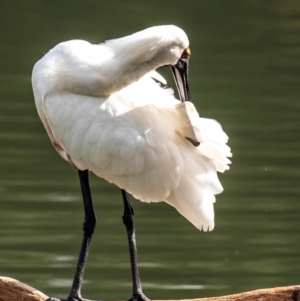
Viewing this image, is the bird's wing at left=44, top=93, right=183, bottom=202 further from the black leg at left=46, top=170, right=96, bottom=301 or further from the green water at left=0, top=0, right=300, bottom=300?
the green water at left=0, top=0, right=300, bottom=300

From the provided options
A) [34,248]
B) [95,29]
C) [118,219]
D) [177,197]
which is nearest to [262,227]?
[118,219]

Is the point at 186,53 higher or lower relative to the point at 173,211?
higher

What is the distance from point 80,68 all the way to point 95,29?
14.4 meters

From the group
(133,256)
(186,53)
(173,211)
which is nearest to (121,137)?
(186,53)

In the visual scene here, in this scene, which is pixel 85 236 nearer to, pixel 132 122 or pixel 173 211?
pixel 132 122

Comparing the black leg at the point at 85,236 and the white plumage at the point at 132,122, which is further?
the black leg at the point at 85,236

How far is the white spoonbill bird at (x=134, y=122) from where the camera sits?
9.23 m

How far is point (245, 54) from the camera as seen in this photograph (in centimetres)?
2239

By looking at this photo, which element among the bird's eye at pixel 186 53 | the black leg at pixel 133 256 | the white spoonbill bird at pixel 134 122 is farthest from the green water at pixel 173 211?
the bird's eye at pixel 186 53

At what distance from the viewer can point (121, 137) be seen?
9234mm

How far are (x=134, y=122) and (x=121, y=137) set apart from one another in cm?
14

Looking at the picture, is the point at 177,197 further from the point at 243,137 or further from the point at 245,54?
the point at 245,54

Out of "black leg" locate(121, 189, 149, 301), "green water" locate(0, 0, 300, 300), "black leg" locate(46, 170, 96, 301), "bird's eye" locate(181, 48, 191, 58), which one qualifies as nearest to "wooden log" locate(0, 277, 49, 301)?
"black leg" locate(46, 170, 96, 301)

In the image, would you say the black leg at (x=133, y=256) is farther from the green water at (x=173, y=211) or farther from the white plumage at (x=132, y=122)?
the green water at (x=173, y=211)
